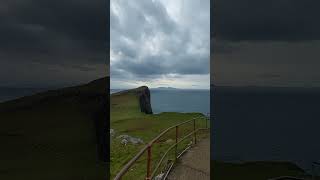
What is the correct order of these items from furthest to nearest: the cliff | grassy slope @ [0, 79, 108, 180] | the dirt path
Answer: the cliff
the dirt path
grassy slope @ [0, 79, 108, 180]

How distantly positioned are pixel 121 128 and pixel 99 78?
21235 mm

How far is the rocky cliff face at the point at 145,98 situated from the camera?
1296 inches

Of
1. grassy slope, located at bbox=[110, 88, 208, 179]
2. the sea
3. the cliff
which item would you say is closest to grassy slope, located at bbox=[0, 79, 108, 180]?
the sea

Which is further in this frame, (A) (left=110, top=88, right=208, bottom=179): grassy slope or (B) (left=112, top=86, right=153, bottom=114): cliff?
(B) (left=112, top=86, right=153, bottom=114): cliff

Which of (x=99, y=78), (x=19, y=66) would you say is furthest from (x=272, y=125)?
(x=19, y=66)

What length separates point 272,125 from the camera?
6059 mm

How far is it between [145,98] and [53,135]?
27.9 m

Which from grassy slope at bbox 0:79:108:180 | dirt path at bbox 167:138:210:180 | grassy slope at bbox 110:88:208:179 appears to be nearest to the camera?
grassy slope at bbox 0:79:108:180

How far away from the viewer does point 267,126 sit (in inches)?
240

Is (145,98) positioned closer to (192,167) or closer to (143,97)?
(143,97)

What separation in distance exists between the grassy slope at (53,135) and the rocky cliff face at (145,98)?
84.7 feet

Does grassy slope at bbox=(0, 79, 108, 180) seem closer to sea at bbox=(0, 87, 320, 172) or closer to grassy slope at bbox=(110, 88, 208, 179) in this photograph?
sea at bbox=(0, 87, 320, 172)

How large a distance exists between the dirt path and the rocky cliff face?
2443 centimetres

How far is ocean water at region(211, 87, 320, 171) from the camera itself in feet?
18.8
